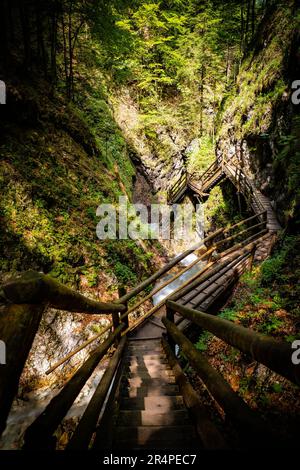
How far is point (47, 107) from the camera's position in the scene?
841 centimetres

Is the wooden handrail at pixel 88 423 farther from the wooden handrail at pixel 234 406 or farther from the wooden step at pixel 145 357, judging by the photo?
the wooden step at pixel 145 357

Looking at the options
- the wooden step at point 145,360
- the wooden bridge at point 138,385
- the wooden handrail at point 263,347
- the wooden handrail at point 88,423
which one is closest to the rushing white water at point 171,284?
the wooden bridge at point 138,385

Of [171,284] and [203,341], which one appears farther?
[171,284]

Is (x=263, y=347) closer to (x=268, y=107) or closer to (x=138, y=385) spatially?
(x=138, y=385)

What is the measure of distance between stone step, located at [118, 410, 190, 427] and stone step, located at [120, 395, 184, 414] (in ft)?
0.36

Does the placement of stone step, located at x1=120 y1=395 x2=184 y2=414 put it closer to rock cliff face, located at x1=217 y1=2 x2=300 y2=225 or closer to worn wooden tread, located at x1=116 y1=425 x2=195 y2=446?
worn wooden tread, located at x1=116 y1=425 x2=195 y2=446

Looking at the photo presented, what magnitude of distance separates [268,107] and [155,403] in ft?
45.4

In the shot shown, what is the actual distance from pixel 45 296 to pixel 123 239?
7.19m

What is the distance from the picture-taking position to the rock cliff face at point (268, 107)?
9.84m

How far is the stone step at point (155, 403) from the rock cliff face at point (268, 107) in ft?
23.6

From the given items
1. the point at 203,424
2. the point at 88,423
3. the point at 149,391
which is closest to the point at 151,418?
the point at 149,391

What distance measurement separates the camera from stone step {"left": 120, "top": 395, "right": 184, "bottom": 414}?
264 cm

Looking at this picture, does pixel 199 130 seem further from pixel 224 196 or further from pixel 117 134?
pixel 117 134

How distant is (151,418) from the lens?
2.42m
